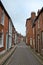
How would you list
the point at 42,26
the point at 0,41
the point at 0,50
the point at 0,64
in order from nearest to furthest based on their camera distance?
the point at 0,64 < the point at 0,50 < the point at 0,41 < the point at 42,26

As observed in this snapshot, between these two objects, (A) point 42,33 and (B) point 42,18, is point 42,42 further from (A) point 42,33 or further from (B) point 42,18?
(B) point 42,18

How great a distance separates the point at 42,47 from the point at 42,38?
1.29m

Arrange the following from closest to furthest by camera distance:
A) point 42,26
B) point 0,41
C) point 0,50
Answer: point 0,50 < point 0,41 < point 42,26

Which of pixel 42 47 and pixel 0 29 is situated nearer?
pixel 0 29

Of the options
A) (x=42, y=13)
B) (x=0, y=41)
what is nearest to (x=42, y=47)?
(x=42, y=13)

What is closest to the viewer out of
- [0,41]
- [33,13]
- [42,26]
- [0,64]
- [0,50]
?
[0,64]

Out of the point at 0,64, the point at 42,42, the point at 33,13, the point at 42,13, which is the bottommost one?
the point at 0,64

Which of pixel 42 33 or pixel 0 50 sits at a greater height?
pixel 42 33

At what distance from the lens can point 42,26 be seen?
25281 mm

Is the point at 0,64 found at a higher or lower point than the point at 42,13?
lower

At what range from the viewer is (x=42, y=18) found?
84.2ft

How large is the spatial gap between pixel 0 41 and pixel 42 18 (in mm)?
6920

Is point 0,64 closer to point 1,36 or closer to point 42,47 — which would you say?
point 1,36

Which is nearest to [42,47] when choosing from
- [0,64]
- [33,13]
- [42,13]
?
[42,13]
